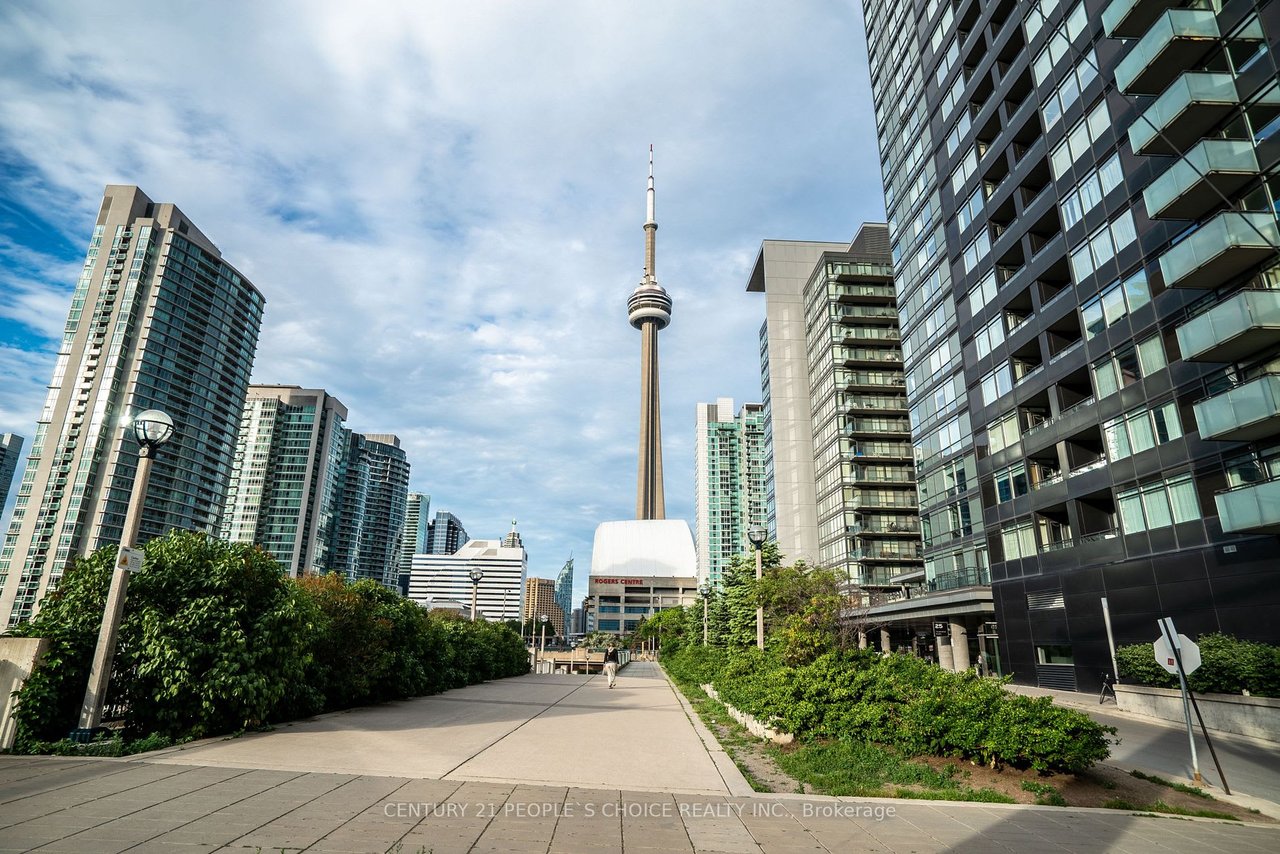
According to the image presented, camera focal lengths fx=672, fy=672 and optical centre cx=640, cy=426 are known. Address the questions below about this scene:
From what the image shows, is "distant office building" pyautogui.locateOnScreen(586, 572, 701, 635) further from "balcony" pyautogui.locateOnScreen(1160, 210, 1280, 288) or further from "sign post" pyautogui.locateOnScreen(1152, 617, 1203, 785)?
"sign post" pyautogui.locateOnScreen(1152, 617, 1203, 785)

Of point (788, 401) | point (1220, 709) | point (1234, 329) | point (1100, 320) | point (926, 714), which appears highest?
point (788, 401)

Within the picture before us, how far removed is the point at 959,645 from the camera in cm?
3950

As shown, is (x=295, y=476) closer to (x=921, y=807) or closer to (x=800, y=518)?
(x=800, y=518)

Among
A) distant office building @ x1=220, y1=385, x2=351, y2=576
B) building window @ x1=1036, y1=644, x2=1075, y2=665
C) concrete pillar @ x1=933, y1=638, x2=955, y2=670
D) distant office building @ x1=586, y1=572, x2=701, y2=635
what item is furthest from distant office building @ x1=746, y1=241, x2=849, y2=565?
distant office building @ x1=220, y1=385, x2=351, y2=576

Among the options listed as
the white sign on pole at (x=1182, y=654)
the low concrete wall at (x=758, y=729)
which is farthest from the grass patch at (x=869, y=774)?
the white sign on pole at (x=1182, y=654)

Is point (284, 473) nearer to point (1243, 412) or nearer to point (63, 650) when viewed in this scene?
point (63, 650)

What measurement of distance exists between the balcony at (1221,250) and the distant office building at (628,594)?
159m

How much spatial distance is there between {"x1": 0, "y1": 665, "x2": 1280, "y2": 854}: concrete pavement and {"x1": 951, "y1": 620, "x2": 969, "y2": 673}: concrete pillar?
33.1 m

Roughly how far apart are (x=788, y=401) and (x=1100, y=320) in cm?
5430

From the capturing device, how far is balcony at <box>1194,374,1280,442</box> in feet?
60.4

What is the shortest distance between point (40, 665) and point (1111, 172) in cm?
3506

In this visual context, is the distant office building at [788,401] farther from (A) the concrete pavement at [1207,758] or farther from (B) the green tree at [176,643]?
(B) the green tree at [176,643]

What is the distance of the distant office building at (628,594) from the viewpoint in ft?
576

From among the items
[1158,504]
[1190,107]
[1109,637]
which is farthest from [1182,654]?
[1190,107]
